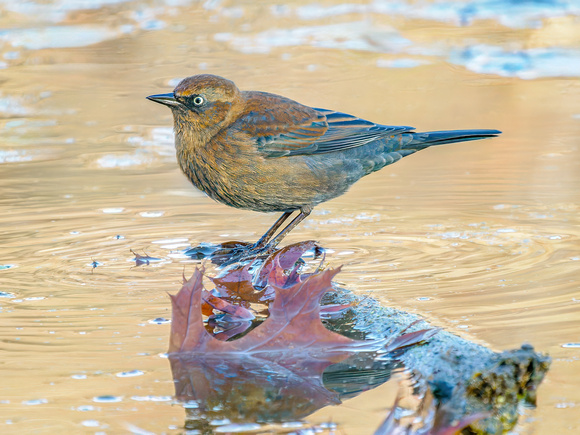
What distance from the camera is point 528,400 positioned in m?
2.53

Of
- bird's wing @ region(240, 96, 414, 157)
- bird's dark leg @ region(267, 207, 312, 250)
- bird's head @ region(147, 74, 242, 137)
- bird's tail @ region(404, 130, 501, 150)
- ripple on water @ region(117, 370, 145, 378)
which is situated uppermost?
bird's head @ region(147, 74, 242, 137)

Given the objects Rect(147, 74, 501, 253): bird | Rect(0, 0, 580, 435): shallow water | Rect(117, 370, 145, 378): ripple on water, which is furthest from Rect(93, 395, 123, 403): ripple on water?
Rect(147, 74, 501, 253): bird

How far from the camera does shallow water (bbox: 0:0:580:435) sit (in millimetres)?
3031

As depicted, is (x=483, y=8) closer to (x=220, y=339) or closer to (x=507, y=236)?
Result: (x=507, y=236)

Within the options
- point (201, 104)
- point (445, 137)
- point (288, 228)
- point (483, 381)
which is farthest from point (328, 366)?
point (445, 137)

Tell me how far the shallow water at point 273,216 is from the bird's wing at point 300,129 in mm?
542

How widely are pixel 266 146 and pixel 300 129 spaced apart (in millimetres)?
392

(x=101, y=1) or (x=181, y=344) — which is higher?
(x=101, y=1)

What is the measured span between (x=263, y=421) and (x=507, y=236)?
2737 millimetres

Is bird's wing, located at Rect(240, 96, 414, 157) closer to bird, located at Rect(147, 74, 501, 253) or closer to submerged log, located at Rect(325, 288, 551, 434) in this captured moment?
bird, located at Rect(147, 74, 501, 253)

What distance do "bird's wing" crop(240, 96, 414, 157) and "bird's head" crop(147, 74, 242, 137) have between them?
0.16 m

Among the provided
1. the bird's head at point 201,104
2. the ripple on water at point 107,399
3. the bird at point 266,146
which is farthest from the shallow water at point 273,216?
the bird's head at point 201,104

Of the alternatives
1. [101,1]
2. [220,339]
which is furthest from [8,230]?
[101,1]

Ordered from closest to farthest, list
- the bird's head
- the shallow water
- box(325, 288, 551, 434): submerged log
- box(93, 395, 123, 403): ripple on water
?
box(325, 288, 551, 434): submerged log → box(93, 395, 123, 403): ripple on water → the shallow water → the bird's head
